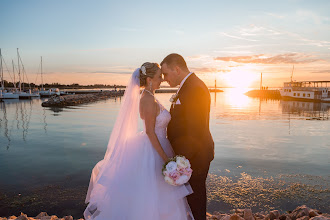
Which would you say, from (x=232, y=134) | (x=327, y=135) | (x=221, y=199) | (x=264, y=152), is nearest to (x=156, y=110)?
(x=221, y=199)

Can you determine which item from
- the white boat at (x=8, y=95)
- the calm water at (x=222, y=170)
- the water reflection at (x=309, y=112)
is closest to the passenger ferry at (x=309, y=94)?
the water reflection at (x=309, y=112)

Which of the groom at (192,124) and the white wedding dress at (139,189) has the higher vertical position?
the groom at (192,124)

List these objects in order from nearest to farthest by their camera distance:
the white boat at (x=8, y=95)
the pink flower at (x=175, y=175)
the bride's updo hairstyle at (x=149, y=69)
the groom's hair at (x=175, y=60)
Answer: the pink flower at (x=175, y=175)
the groom's hair at (x=175, y=60)
the bride's updo hairstyle at (x=149, y=69)
the white boat at (x=8, y=95)

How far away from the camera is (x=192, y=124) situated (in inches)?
147

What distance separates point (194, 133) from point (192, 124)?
0.47 feet

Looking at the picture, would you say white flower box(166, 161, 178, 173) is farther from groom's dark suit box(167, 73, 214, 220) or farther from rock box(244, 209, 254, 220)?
rock box(244, 209, 254, 220)

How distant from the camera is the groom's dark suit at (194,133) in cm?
374

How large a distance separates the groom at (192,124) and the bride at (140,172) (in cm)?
20

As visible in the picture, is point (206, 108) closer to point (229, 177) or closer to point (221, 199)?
point (221, 199)

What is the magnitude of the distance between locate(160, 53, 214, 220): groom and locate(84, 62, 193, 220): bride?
0.64 ft

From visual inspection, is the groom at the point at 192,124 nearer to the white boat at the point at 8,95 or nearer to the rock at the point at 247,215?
the rock at the point at 247,215

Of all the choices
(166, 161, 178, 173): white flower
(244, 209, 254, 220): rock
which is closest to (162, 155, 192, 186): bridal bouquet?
(166, 161, 178, 173): white flower

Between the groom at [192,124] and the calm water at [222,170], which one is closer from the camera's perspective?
the groom at [192,124]

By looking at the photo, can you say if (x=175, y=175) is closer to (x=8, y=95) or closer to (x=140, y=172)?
(x=140, y=172)
